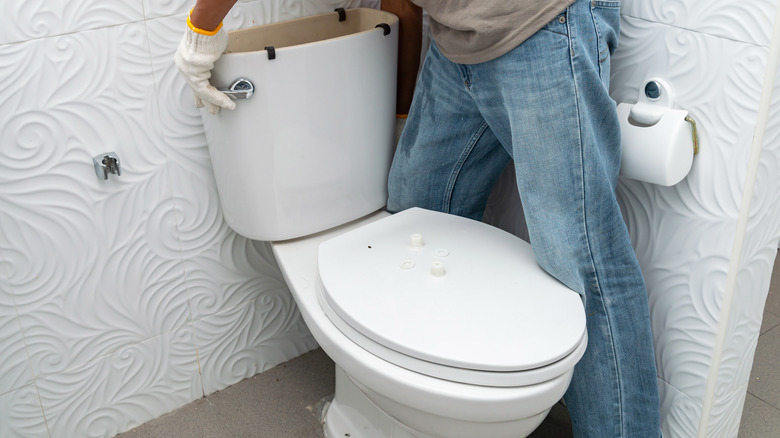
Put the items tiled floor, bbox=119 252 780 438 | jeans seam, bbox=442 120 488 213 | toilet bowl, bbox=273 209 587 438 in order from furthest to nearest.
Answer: tiled floor, bbox=119 252 780 438
jeans seam, bbox=442 120 488 213
toilet bowl, bbox=273 209 587 438

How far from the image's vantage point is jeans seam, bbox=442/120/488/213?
1.23 m

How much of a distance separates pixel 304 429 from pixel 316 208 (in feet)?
1.40

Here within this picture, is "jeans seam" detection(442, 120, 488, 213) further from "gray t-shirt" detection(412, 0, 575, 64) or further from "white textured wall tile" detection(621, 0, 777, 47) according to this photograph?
"white textured wall tile" detection(621, 0, 777, 47)

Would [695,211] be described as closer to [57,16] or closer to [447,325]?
[447,325]

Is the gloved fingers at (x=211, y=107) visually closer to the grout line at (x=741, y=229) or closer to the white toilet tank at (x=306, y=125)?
the white toilet tank at (x=306, y=125)

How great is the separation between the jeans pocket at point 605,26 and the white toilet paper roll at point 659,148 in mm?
94

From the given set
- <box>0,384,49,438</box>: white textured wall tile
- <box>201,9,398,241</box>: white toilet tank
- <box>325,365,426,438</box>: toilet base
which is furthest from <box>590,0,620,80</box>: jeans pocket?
<box>0,384,49,438</box>: white textured wall tile

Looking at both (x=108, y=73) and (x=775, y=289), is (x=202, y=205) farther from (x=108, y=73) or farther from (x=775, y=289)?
(x=775, y=289)

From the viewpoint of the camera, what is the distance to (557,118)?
1020 mm

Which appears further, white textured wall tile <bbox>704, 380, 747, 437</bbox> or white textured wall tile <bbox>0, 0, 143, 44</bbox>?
white textured wall tile <bbox>704, 380, 747, 437</bbox>

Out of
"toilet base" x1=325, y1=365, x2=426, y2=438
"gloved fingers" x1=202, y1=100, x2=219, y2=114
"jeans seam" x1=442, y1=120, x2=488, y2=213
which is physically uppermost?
"gloved fingers" x1=202, y1=100, x2=219, y2=114

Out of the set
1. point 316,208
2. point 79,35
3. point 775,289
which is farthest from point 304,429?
point 775,289

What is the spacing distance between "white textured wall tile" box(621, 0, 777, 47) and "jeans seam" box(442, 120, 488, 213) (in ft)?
0.96

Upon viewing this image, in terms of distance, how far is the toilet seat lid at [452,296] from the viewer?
0.92 meters
